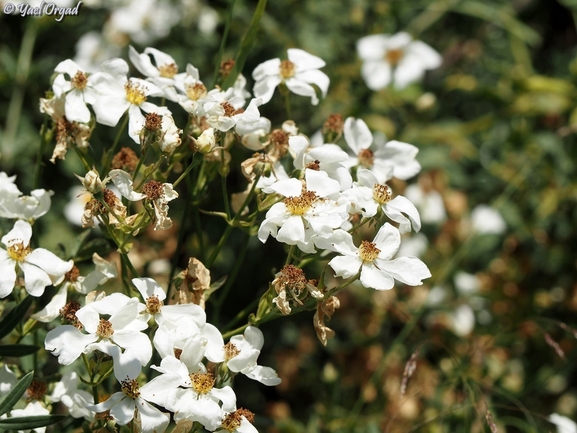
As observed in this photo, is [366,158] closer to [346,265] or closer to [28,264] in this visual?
[346,265]

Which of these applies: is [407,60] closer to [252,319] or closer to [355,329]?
[355,329]

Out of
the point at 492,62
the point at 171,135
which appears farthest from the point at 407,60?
the point at 171,135

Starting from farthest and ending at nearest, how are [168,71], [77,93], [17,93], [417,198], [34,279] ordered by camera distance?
[417,198]
[17,93]
[168,71]
[77,93]
[34,279]

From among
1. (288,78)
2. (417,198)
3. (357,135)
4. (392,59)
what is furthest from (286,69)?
(417,198)

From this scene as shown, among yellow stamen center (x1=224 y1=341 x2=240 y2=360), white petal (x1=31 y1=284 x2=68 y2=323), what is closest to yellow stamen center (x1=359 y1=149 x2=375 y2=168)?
yellow stamen center (x1=224 y1=341 x2=240 y2=360)

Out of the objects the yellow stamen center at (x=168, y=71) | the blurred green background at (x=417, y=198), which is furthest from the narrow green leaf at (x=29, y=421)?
the blurred green background at (x=417, y=198)

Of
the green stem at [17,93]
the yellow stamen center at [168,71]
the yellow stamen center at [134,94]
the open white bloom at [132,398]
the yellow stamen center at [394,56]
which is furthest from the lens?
the yellow stamen center at [394,56]

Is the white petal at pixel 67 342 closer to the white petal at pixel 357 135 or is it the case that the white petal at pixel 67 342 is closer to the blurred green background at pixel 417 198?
the white petal at pixel 357 135
